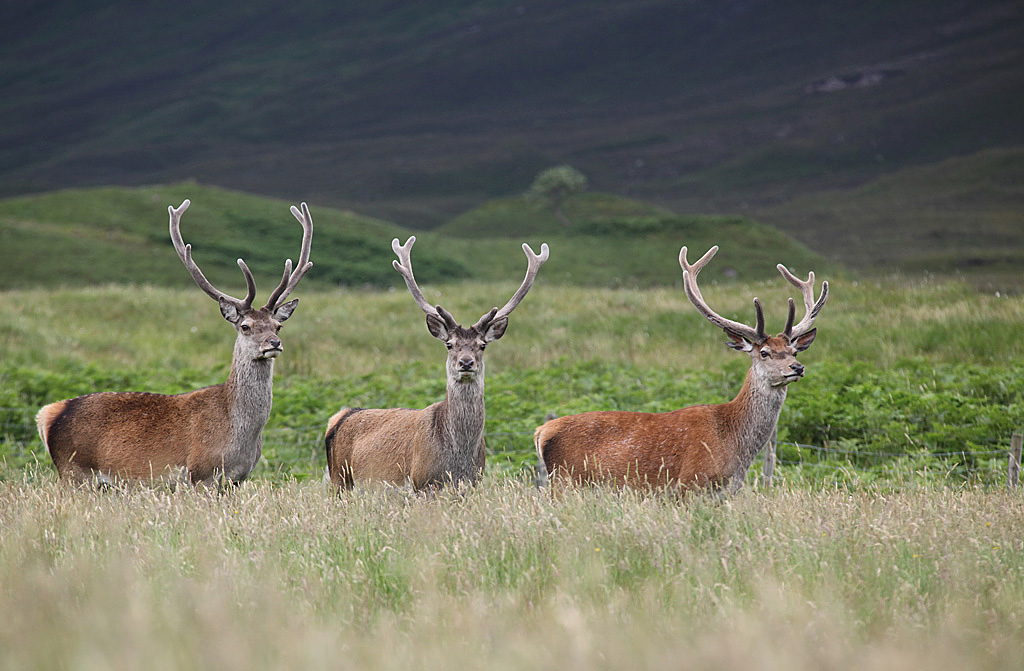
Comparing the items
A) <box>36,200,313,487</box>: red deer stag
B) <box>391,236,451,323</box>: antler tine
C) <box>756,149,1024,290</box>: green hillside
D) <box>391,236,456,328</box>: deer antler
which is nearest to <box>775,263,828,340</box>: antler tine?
<box>391,236,456,328</box>: deer antler

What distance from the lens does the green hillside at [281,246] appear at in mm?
31734

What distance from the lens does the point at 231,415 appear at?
7328mm

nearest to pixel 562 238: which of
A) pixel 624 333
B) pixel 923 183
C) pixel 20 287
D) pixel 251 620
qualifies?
pixel 20 287

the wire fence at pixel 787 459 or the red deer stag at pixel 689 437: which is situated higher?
the red deer stag at pixel 689 437

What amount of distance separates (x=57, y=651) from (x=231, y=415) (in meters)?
4.11

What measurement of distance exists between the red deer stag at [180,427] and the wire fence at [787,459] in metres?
1.33

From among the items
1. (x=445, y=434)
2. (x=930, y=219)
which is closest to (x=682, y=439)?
(x=445, y=434)

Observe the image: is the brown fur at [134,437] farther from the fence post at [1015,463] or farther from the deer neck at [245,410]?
the fence post at [1015,463]

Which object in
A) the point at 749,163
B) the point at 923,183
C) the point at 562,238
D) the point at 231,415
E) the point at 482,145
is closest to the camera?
the point at 231,415

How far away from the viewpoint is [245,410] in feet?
24.1

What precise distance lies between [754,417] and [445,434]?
2.32 metres

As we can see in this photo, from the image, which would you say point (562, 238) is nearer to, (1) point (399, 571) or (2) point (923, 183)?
(1) point (399, 571)

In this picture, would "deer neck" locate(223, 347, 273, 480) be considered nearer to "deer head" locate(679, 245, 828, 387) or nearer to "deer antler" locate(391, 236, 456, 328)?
"deer antler" locate(391, 236, 456, 328)

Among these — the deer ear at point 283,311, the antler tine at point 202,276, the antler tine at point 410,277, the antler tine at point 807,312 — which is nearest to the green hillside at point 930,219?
the antler tine at point 807,312
